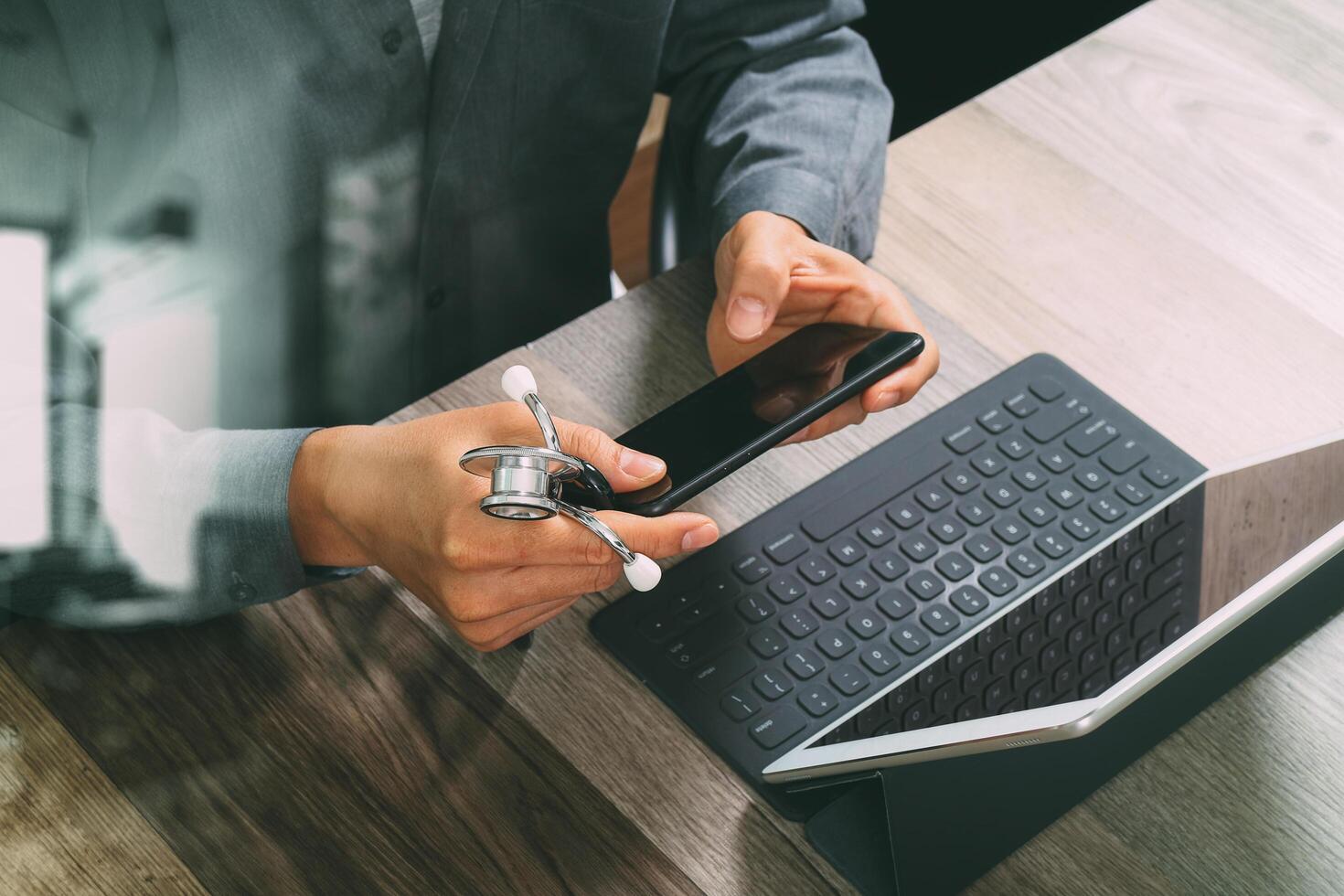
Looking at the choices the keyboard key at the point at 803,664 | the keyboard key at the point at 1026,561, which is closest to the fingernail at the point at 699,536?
the keyboard key at the point at 803,664

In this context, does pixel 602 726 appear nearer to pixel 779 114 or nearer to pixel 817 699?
pixel 817 699

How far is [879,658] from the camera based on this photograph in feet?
2.11

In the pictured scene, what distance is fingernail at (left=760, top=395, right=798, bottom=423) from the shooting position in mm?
640

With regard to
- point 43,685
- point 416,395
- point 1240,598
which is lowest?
point 416,395

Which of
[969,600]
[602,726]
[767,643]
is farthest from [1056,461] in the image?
[602,726]

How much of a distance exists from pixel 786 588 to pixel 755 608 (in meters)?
0.02

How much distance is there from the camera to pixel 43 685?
64cm

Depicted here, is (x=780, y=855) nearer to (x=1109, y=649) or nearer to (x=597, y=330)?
(x=1109, y=649)

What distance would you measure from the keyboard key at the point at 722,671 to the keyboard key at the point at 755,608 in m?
0.02

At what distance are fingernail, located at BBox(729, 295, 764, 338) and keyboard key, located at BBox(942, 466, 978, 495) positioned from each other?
0.49 ft

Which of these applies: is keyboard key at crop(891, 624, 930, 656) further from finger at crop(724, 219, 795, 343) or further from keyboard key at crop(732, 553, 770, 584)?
A: finger at crop(724, 219, 795, 343)

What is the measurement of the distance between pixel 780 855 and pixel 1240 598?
0.84ft

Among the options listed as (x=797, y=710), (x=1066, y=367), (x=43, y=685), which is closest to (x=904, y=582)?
(x=797, y=710)

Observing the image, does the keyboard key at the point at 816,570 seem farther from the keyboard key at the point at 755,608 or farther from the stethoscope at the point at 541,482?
the stethoscope at the point at 541,482
